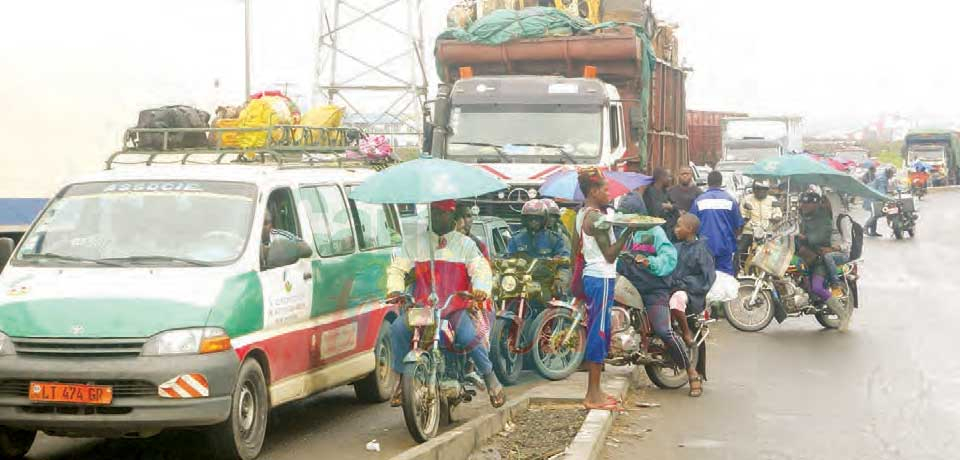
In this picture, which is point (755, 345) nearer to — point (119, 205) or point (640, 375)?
point (640, 375)

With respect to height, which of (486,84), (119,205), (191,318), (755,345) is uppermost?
(486,84)

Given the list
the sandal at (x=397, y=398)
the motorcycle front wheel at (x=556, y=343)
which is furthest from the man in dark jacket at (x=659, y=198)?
the sandal at (x=397, y=398)

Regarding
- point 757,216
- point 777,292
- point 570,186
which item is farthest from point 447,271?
point 757,216

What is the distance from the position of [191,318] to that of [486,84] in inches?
346

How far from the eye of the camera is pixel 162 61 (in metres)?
15.1

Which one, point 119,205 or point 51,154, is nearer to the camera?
point 119,205

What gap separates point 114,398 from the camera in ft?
24.8

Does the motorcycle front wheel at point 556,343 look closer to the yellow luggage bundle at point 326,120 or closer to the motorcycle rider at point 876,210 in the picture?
the yellow luggage bundle at point 326,120

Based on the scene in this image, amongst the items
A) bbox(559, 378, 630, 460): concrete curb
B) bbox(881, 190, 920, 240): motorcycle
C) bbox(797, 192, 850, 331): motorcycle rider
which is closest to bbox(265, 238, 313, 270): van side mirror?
bbox(559, 378, 630, 460): concrete curb

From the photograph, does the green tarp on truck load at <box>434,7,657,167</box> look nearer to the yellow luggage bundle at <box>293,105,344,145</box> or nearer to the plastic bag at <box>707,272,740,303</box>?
the yellow luggage bundle at <box>293,105,344,145</box>

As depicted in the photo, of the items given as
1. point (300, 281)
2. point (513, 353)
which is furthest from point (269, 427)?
point (513, 353)

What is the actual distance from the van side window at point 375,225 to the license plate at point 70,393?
3226 mm

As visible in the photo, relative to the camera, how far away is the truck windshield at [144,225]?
8430 millimetres

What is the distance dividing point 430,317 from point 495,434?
1.00 m
